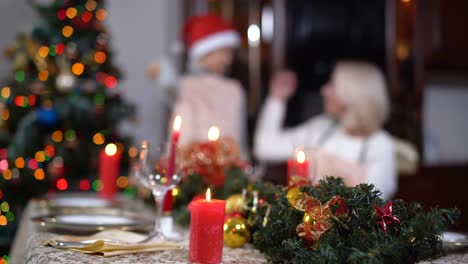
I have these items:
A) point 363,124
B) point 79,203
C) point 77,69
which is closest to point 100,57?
point 77,69

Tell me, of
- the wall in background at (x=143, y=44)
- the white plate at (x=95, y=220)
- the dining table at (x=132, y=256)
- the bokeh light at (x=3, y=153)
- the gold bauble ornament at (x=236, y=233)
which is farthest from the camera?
the wall in background at (x=143, y=44)

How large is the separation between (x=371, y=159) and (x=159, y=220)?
1.57m

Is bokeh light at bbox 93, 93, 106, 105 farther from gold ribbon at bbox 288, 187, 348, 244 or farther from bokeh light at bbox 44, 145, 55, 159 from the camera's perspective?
gold ribbon at bbox 288, 187, 348, 244

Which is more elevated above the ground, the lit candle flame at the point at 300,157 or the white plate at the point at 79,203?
the lit candle flame at the point at 300,157

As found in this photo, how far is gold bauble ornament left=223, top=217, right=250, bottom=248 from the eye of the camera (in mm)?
1188

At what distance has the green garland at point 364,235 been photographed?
0.88 meters

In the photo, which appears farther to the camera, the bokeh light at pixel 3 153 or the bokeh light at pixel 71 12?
the bokeh light at pixel 71 12

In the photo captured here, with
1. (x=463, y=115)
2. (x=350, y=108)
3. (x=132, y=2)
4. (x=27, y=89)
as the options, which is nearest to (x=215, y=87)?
(x=350, y=108)

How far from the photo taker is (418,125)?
3.65 meters

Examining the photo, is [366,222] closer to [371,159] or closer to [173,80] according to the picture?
[371,159]

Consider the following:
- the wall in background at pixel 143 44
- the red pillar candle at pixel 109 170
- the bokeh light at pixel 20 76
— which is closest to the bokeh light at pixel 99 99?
the bokeh light at pixel 20 76

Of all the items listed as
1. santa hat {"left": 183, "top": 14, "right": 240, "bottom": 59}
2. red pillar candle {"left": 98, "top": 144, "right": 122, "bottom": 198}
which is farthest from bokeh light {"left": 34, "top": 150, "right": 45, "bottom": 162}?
red pillar candle {"left": 98, "top": 144, "right": 122, "bottom": 198}

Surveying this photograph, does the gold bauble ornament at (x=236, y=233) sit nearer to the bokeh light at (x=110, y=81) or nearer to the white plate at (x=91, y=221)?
the white plate at (x=91, y=221)

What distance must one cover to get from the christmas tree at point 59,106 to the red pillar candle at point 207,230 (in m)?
2.52
